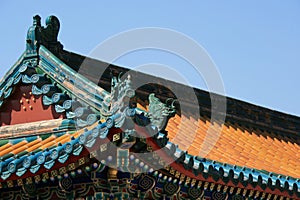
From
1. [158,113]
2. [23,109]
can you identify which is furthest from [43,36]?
[158,113]

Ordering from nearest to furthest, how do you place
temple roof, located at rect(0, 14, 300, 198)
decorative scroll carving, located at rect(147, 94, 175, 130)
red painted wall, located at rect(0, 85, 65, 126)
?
decorative scroll carving, located at rect(147, 94, 175, 130), temple roof, located at rect(0, 14, 300, 198), red painted wall, located at rect(0, 85, 65, 126)

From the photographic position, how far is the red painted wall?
9.38 meters

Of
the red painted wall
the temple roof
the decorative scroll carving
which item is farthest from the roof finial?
the decorative scroll carving

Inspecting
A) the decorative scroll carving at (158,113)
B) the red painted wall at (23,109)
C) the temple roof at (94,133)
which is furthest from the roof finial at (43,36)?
the decorative scroll carving at (158,113)

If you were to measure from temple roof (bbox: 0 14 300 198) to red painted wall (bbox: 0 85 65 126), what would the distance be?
0.18ft

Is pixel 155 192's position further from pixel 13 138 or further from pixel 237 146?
pixel 237 146

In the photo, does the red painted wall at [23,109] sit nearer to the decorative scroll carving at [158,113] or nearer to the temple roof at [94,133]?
the temple roof at [94,133]

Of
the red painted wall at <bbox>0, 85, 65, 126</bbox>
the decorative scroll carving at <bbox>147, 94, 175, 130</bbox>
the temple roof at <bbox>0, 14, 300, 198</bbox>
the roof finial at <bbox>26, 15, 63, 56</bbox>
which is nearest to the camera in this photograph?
the decorative scroll carving at <bbox>147, 94, 175, 130</bbox>

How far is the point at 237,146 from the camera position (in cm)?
1166

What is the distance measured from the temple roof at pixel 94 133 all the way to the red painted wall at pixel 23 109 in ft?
0.18

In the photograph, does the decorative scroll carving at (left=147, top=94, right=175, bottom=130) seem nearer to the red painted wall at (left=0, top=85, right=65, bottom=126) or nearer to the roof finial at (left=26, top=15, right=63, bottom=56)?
the red painted wall at (left=0, top=85, right=65, bottom=126)

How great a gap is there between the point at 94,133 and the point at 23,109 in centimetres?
230

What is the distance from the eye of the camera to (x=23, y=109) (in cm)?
955

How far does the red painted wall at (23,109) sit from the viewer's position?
9.38 meters
